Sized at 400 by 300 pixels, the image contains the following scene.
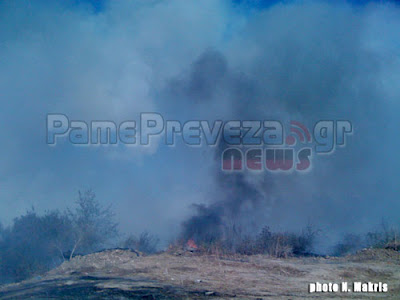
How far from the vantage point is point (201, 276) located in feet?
25.0

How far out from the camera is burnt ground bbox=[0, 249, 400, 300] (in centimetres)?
644

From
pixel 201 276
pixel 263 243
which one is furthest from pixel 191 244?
pixel 201 276

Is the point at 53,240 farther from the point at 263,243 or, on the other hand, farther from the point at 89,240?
the point at 263,243

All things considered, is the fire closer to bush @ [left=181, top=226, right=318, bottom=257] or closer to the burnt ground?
bush @ [left=181, top=226, right=318, bottom=257]

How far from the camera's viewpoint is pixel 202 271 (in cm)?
806

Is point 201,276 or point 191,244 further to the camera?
point 191,244

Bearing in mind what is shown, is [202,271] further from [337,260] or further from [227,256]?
[337,260]

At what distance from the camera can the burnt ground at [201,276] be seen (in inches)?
254

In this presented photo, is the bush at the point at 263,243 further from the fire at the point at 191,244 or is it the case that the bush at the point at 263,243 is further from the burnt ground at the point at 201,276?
the burnt ground at the point at 201,276

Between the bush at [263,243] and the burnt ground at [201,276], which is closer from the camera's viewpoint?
the burnt ground at [201,276]

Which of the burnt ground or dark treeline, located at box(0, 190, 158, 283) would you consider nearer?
the burnt ground

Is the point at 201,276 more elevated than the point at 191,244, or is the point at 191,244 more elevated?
the point at 201,276

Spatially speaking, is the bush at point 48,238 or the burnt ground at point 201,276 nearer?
the burnt ground at point 201,276

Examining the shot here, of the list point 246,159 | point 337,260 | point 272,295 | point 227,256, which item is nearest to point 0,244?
point 227,256
